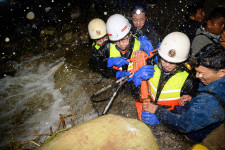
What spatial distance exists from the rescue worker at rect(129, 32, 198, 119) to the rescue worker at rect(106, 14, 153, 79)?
67 centimetres

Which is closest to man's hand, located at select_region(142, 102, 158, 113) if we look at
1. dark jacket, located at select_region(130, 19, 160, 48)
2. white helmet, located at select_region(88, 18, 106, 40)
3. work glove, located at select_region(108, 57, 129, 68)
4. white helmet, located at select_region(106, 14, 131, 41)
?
work glove, located at select_region(108, 57, 129, 68)

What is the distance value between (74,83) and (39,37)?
5.54 meters

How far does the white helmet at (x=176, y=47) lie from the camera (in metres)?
2.04

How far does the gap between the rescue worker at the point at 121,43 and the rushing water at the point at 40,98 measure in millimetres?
1451

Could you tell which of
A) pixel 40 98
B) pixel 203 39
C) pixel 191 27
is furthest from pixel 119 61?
pixel 40 98

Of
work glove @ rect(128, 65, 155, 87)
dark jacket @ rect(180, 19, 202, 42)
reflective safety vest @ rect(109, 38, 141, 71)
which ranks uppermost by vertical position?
dark jacket @ rect(180, 19, 202, 42)

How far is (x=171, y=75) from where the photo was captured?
2215 millimetres

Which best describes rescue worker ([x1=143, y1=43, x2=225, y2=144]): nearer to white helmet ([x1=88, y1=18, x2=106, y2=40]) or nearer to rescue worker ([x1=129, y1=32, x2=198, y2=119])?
rescue worker ([x1=129, y1=32, x2=198, y2=119])

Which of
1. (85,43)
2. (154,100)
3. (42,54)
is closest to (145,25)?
(154,100)

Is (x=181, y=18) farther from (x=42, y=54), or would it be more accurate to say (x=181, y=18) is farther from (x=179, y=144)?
(x=42, y=54)

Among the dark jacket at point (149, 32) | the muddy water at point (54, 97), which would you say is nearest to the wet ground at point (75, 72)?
the muddy water at point (54, 97)

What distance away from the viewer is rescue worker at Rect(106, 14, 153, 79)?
2836mm

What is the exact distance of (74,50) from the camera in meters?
6.33

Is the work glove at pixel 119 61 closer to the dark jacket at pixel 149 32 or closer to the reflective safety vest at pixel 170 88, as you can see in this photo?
the reflective safety vest at pixel 170 88
